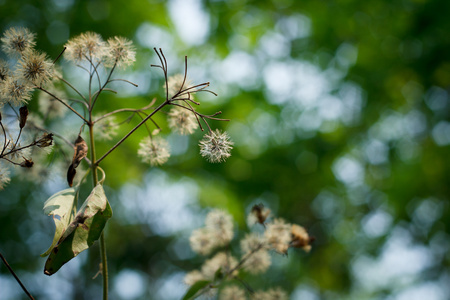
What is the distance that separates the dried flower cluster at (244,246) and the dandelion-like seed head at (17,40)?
895 mm

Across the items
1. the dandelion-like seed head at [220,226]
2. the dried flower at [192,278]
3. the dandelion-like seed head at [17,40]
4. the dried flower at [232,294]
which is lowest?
the dried flower at [232,294]

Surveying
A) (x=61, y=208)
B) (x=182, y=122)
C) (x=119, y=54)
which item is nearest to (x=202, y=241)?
(x=182, y=122)

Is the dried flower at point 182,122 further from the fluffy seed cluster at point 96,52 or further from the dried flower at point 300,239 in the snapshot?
the dried flower at point 300,239

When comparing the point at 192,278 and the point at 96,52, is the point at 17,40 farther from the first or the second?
the point at 192,278

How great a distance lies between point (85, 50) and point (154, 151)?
390mm

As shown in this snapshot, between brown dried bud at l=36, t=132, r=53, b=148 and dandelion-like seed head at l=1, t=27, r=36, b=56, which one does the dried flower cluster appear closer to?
brown dried bud at l=36, t=132, r=53, b=148

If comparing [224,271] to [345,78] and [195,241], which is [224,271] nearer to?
[195,241]

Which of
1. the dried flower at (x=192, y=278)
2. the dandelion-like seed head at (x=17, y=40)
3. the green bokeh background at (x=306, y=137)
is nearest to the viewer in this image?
the dandelion-like seed head at (x=17, y=40)

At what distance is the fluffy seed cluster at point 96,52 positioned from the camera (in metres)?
1.09

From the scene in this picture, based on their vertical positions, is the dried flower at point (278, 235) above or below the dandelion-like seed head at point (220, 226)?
below

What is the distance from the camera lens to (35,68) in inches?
37.5

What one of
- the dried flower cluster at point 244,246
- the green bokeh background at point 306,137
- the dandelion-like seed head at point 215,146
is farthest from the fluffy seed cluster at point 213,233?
the green bokeh background at point 306,137

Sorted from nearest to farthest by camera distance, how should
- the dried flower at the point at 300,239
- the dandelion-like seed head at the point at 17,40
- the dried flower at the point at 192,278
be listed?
the dandelion-like seed head at the point at 17,40, the dried flower at the point at 300,239, the dried flower at the point at 192,278

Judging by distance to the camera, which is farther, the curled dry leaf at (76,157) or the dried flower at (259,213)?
the dried flower at (259,213)
